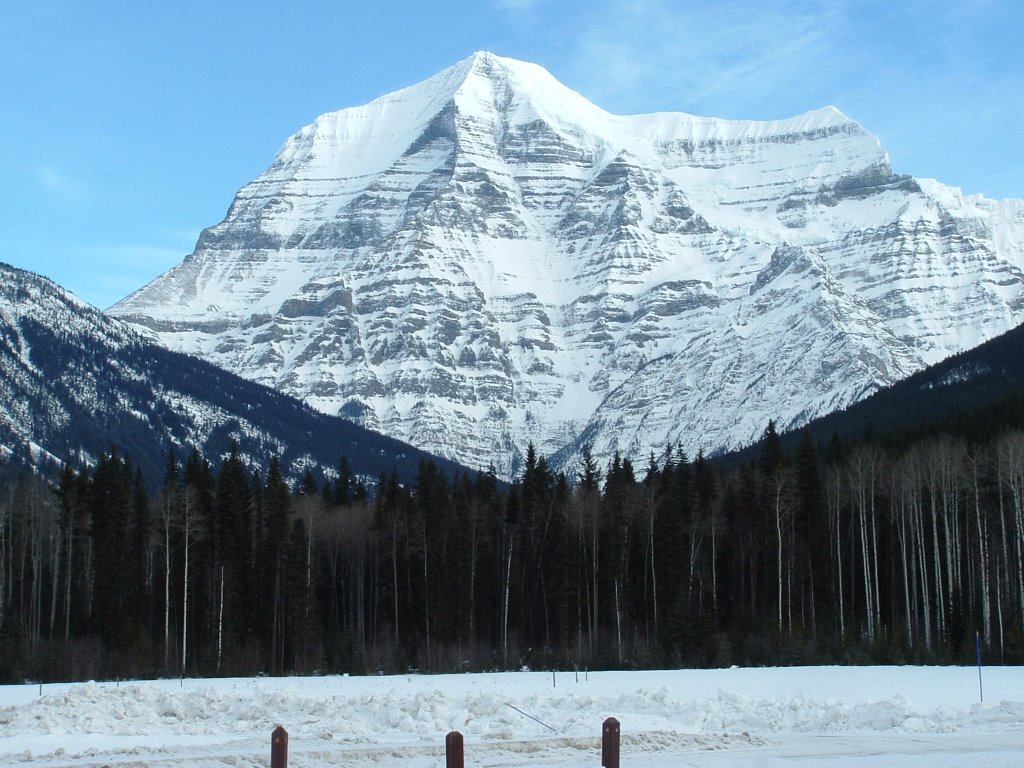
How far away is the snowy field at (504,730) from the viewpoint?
25.4 m

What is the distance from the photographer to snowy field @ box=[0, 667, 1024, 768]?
83.2ft

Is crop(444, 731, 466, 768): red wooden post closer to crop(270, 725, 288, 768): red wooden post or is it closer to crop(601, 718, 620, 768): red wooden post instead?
crop(601, 718, 620, 768): red wooden post

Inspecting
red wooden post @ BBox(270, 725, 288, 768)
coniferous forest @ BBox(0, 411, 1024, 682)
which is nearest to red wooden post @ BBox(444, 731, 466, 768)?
red wooden post @ BBox(270, 725, 288, 768)

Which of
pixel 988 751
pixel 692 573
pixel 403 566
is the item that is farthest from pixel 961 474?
pixel 988 751

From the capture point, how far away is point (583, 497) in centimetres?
9125

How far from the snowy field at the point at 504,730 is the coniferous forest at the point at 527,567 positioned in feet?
108

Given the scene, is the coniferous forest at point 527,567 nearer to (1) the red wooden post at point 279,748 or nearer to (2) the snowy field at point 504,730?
(2) the snowy field at point 504,730

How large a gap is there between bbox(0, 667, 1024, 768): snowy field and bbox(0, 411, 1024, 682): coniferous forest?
108 feet

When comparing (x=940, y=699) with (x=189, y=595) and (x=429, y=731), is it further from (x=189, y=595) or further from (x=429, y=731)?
(x=189, y=595)

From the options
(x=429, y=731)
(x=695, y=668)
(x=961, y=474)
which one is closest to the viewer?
(x=429, y=731)

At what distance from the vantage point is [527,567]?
89.4 m

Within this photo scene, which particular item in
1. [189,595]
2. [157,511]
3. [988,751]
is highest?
[157,511]

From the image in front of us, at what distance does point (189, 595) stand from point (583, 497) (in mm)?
26283

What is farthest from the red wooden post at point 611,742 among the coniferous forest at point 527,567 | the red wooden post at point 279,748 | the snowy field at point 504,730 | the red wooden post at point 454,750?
the coniferous forest at point 527,567
